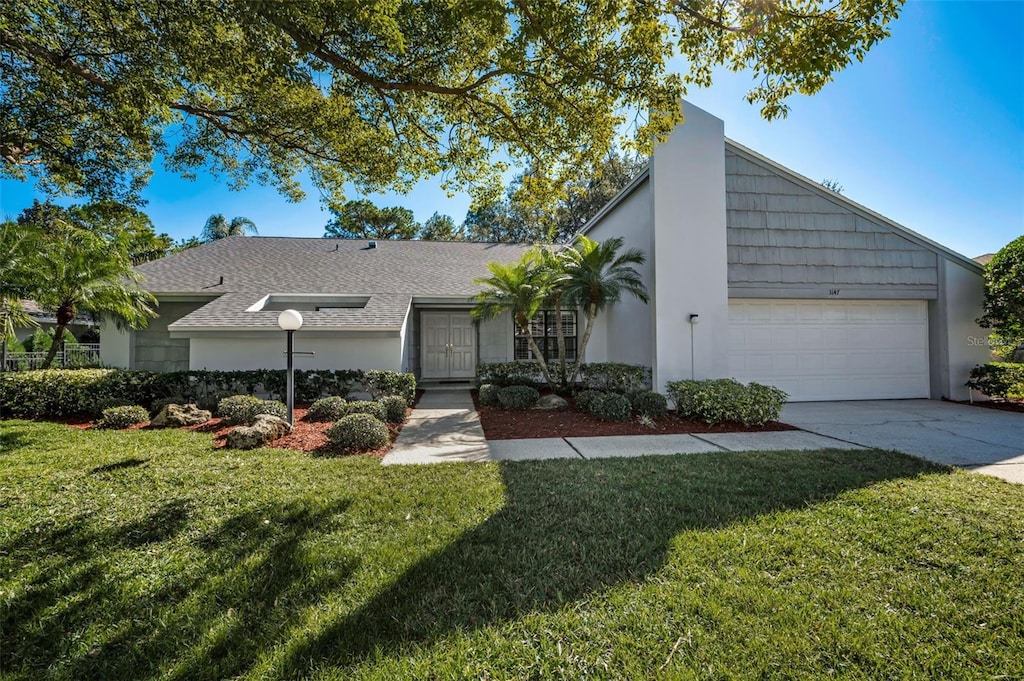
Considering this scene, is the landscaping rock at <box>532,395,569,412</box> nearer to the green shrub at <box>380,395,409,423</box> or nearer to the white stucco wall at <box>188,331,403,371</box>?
the green shrub at <box>380,395,409,423</box>

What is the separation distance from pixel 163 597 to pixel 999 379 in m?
14.2

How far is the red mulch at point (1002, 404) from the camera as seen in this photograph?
8.63 m

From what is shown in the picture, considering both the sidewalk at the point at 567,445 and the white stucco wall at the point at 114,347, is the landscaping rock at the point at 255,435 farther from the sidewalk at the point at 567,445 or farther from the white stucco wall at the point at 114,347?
the white stucco wall at the point at 114,347

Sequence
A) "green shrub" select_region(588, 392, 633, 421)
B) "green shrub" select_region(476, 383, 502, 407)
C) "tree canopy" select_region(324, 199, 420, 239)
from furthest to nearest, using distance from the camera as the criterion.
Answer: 1. "tree canopy" select_region(324, 199, 420, 239)
2. "green shrub" select_region(476, 383, 502, 407)
3. "green shrub" select_region(588, 392, 633, 421)

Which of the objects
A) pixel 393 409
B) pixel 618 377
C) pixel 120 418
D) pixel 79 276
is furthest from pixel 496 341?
pixel 79 276

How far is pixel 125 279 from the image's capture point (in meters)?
9.93

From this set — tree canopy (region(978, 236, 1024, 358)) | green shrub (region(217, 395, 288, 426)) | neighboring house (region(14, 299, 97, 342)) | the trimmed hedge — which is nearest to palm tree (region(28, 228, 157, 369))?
the trimmed hedge

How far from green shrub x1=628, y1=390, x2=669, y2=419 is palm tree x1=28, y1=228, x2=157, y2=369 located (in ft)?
36.1

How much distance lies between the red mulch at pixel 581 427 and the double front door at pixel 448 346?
5966mm

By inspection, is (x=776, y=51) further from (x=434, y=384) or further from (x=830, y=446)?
(x=434, y=384)

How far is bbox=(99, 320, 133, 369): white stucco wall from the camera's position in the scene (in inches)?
455

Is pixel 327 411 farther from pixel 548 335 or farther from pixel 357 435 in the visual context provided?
pixel 548 335

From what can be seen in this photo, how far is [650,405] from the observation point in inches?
301

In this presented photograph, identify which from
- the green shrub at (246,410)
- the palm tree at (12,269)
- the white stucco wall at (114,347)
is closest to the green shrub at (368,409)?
Answer: the green shrub at (246,410)
